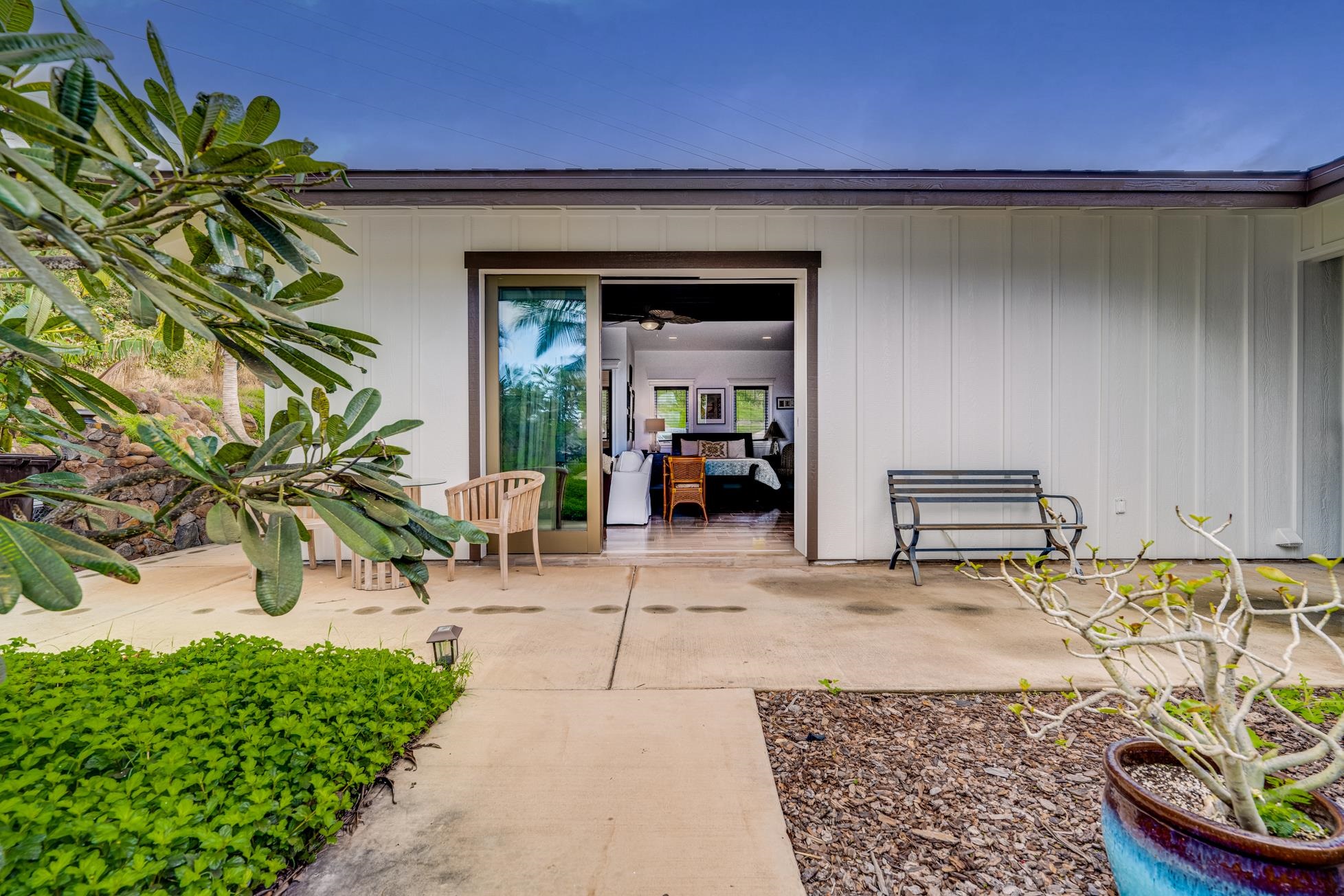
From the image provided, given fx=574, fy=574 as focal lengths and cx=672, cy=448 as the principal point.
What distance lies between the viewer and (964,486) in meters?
4.34

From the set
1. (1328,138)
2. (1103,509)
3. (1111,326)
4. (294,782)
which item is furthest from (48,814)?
(1328,138)

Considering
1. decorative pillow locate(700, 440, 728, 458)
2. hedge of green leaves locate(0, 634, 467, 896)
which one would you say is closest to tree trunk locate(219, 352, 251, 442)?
hedge of green leaves locate(0, 634, 467, 896)

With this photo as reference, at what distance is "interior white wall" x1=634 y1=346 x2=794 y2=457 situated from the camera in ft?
40.2

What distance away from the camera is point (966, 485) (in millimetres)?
4367

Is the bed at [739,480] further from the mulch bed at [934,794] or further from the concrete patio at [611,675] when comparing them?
the mulch bed at [934,794]

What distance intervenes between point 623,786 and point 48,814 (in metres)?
1.17

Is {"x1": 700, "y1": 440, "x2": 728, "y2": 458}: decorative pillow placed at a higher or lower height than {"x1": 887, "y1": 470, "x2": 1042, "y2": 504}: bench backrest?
higher

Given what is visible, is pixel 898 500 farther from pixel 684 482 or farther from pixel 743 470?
pixel 743 470

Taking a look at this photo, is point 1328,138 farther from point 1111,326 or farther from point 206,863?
point 206,863

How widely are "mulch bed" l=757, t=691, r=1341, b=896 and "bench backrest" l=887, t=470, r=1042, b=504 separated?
234 cm

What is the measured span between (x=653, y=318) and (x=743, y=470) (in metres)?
2.39

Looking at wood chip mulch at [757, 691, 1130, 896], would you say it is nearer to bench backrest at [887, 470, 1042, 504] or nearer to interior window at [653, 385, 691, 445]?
bench backrest at [887, 470, 1042, 504]

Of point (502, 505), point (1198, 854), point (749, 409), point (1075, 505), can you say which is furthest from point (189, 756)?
point (749, 409)

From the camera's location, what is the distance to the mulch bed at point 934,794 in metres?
1.26
